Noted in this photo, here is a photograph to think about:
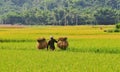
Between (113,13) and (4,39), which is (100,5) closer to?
(113,13)

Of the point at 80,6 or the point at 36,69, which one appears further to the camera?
the point at 80,6

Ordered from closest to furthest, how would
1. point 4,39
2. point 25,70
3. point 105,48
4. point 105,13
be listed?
point 25,70 < point 105,48 < point 4,39 < point 105,13

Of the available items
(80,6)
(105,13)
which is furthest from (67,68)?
(80,6)

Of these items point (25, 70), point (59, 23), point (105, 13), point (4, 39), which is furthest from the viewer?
point (59, 23)

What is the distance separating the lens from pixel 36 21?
152 metres

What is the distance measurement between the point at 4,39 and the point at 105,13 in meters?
106

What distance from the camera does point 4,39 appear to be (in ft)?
113

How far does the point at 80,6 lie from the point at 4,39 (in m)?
154

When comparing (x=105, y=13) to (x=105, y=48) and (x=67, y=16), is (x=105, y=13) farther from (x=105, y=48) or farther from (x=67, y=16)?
(x=105, y=48)

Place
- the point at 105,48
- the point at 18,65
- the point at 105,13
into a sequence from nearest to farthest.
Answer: the point at 18,65
the point at 105,48
the point at 105,13

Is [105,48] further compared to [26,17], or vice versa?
[26,17]

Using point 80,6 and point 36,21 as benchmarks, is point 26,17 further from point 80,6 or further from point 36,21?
point 80,6

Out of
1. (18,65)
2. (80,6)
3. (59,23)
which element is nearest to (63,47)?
(18,65)

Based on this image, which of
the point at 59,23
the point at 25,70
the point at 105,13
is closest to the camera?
the point at 25,70
